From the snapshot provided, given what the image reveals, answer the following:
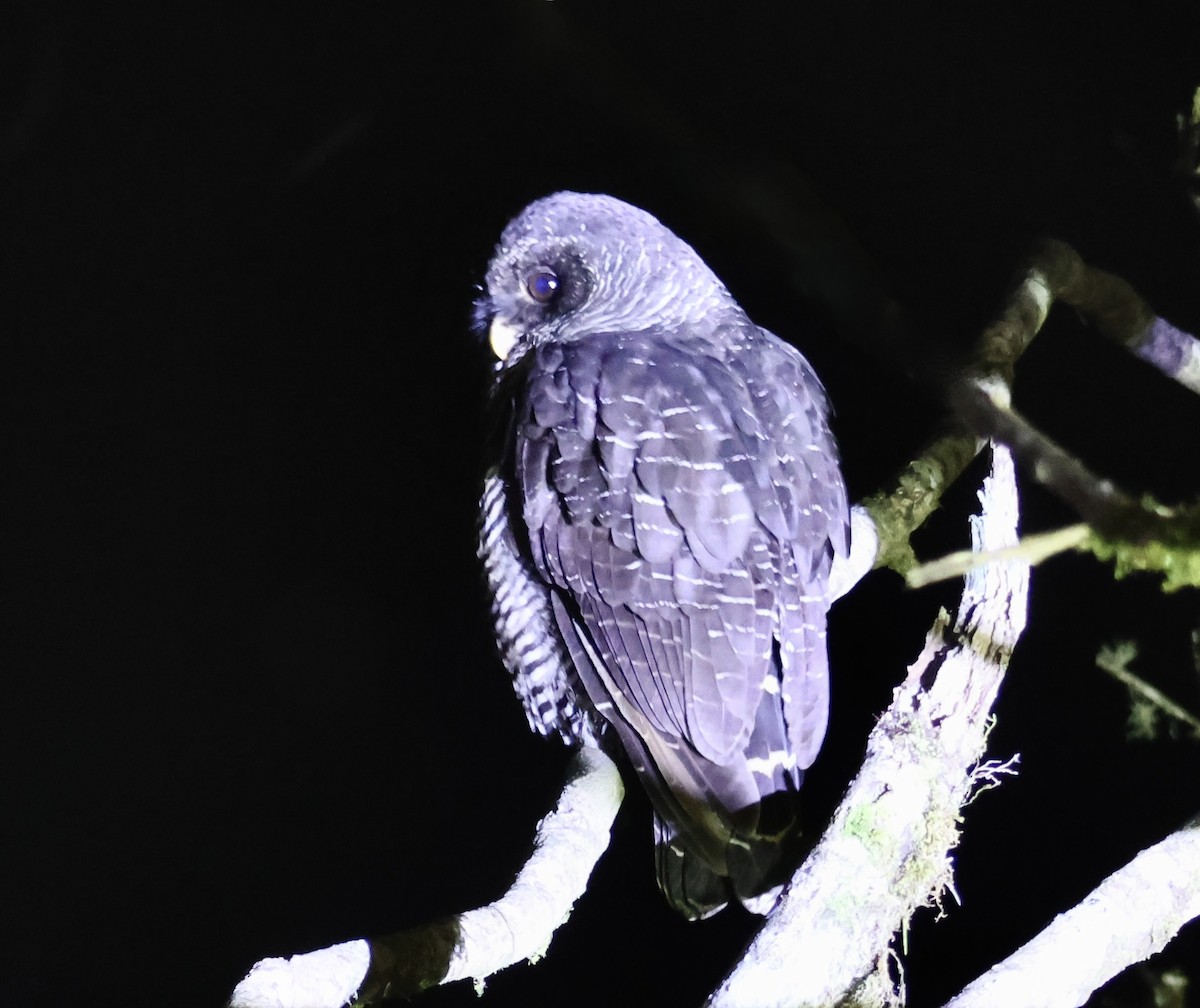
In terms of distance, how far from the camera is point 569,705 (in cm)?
129

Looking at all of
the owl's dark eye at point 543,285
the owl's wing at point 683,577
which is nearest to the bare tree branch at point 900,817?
the owl's wing at point 683,577

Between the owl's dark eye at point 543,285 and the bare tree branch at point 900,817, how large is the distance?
610mm

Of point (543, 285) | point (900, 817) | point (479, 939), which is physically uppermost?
point (543, 285)

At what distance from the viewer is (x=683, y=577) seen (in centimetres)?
115

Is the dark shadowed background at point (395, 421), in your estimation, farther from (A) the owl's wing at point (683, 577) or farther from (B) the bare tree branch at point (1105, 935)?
(A) the owl's wing at point (683, 577)

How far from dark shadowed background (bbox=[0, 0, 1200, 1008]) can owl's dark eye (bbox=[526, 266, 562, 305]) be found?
0.37 ft

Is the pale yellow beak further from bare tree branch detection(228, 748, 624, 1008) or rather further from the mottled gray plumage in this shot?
bare tree branch detection(228, 748, 624, 1008)

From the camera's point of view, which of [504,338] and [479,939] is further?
[504,338]

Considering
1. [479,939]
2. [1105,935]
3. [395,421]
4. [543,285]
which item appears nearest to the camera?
[479,939]

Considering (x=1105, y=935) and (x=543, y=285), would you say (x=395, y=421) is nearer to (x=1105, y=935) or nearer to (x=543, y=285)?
(x=543, y=285)

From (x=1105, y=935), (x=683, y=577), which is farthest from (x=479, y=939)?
(x=1105, y=935)

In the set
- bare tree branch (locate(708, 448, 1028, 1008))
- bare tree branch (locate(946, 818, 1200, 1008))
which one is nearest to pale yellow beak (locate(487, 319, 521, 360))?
bare tree branch (locate(708, 448, 1028, 1008))

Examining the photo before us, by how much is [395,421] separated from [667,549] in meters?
0.63

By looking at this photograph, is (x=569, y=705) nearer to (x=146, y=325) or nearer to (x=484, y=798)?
(x=484, y=798)
